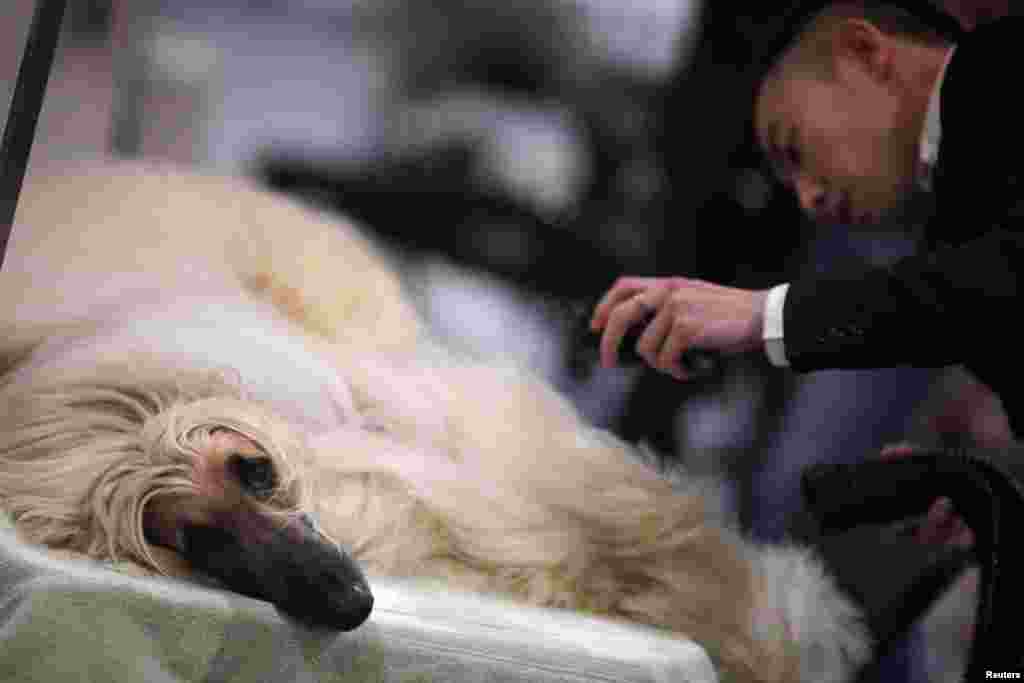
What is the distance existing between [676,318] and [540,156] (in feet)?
0.85

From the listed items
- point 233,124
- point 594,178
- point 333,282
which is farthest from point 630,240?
point 233,124

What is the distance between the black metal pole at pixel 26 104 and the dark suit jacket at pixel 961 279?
84 cm

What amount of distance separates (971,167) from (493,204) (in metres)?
0.55

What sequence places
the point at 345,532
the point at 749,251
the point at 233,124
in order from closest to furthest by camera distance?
1. the point at 345,532
2. the point at 233,124
3. the point at 749,251

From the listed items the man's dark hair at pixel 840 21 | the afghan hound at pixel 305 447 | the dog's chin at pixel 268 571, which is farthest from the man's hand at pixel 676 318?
the dog's chin at pixel 268 571

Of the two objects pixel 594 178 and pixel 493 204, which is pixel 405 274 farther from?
pixel 594 178

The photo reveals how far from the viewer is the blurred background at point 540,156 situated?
1.11m

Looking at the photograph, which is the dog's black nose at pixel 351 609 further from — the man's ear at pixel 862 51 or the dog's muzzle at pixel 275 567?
the man's ear at pixel 862 51

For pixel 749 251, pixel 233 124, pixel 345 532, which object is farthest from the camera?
pixel 749 251

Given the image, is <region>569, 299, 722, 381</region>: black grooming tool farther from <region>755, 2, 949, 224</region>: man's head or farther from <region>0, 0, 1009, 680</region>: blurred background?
<region>755, 2, 949, 224</region>: man's head

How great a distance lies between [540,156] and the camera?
120 cm

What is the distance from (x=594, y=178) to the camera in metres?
1.22

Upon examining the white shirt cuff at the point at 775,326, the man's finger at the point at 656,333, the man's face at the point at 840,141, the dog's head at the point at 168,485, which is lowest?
the dog's head at the point at 168,485

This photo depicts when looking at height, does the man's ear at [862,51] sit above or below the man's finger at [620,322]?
above
